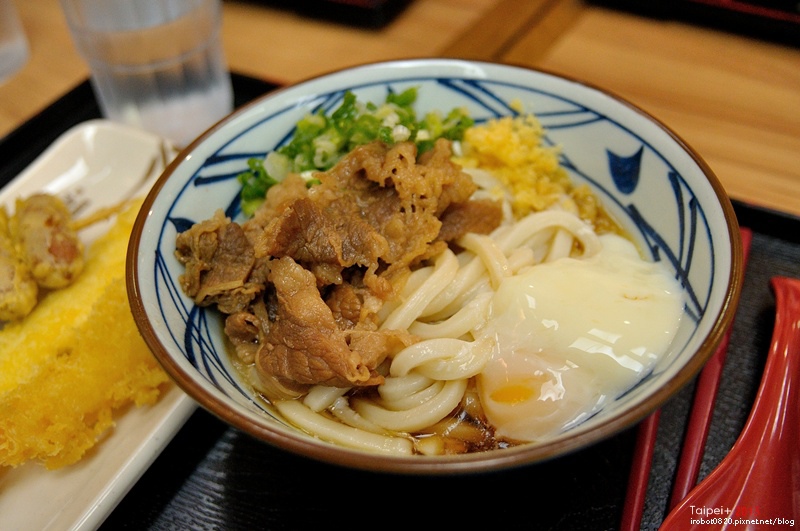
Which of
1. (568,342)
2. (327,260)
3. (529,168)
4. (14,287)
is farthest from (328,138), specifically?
(14,287)

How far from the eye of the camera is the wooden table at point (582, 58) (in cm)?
257

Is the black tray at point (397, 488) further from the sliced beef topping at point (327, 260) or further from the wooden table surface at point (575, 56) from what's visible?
the wooden table surface at point (575, 56)

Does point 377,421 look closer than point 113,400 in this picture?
Yes

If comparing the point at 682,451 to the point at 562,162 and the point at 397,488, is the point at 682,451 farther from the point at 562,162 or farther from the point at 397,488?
the point at 562,162

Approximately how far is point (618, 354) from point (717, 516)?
1.29 feet

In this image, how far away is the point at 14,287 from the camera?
1.91 meters

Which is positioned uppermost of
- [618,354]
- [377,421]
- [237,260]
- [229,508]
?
[237,260]

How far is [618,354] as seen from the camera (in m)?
1.46

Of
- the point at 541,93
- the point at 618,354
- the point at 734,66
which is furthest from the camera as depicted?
the point at 734,66

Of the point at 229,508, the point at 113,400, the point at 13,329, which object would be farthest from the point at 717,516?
the point at 13,329

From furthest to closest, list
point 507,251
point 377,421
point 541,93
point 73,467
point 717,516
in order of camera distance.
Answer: point 541,93
point 507,251
point 73,467
point 377,421
point 717,516

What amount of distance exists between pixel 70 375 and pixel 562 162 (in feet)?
5.29

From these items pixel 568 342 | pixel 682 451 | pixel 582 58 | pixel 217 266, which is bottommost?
pixel 682 451

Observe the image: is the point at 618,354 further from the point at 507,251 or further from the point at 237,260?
the point at 237,260
